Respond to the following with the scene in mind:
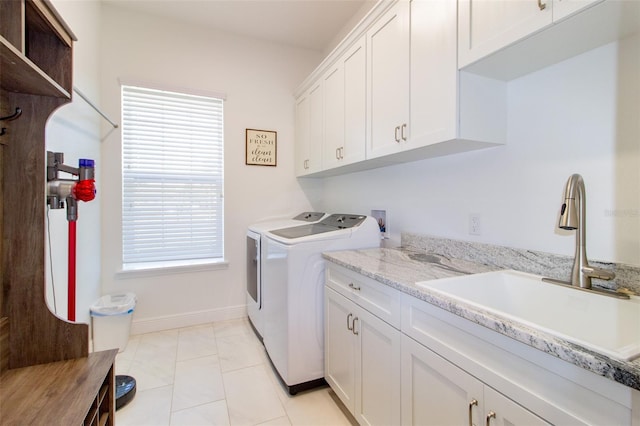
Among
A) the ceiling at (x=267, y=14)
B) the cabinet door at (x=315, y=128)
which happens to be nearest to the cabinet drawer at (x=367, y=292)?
the cabinet door at (x=315, y=128)

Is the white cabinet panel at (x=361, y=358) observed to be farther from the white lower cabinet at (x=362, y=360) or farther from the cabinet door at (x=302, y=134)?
the cabinet door at (x=302, y=134)

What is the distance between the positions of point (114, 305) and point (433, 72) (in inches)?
107

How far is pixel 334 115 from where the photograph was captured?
2.25 meters

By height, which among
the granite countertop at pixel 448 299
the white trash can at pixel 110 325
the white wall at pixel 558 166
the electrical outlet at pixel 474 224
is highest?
the white wall at pixel 558 166

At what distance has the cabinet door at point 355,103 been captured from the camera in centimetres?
186

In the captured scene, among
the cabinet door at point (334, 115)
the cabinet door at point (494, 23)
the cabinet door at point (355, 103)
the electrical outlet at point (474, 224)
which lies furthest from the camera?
the cabinet door at point (334, 115)

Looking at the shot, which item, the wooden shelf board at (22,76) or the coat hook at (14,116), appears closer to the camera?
the wooden shelf board at (22,76)

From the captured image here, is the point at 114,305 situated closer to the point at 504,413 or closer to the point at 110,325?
the point at 110,325

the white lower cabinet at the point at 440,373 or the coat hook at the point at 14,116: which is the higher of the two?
the coat hook at the point at 14,116

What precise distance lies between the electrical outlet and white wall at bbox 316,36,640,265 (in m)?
0.03

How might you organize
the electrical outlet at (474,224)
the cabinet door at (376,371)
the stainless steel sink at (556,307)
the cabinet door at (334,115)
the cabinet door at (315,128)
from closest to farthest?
the stainless steel sink at (556,307) → the cabinet door at (376,371) → the electrical outlet at (474,224) → the cabinet door at (334,115) → the cabinet door at (315,128)

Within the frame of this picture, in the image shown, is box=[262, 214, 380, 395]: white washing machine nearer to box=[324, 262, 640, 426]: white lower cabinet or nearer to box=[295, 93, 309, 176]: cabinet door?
box=[324, 262, 640, 426]: white lower cabinet

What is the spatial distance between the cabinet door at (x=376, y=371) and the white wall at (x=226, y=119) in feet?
5.93

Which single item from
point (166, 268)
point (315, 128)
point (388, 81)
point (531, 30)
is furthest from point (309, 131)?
point (531, 30)
